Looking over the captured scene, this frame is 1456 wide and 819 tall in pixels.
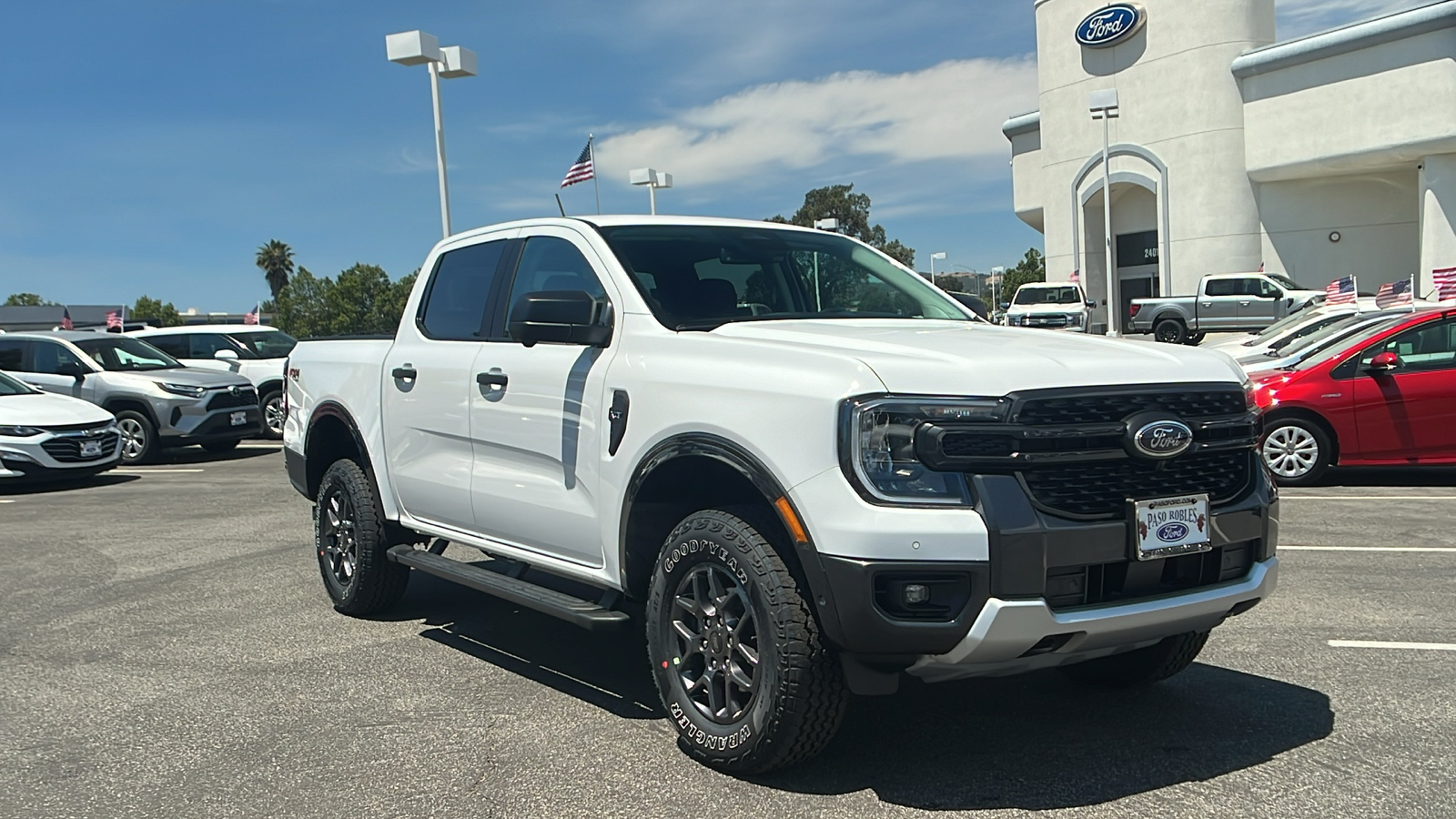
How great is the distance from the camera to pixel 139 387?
16.0m

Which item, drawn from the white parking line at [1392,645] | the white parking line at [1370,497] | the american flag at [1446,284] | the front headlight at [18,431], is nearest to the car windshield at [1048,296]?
the american flag at [1446,284]

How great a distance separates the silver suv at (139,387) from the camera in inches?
628

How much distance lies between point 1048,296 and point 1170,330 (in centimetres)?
407

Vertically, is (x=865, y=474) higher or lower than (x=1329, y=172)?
lower

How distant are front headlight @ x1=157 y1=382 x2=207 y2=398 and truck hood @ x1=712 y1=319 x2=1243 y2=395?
44.4ft

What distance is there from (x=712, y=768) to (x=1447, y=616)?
13.1 ft

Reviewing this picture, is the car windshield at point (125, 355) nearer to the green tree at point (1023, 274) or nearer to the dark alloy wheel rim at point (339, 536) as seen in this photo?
the dark alloy wheel rim at point (339, 536)

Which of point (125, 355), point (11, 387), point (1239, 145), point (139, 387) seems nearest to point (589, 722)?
point (11, 387)

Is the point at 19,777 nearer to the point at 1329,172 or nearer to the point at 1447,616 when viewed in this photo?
the point at 1447,616

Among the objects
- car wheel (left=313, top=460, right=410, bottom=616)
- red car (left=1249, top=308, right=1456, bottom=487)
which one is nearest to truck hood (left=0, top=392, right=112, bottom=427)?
car wheel (left=313, top=460, right=410, bottom=616)

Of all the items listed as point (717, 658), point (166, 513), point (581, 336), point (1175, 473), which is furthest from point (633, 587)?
point (166, 513)

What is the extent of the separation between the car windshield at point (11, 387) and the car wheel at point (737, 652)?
13090 mm

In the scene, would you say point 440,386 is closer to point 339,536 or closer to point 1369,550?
point 339,536

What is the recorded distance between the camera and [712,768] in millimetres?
4023
